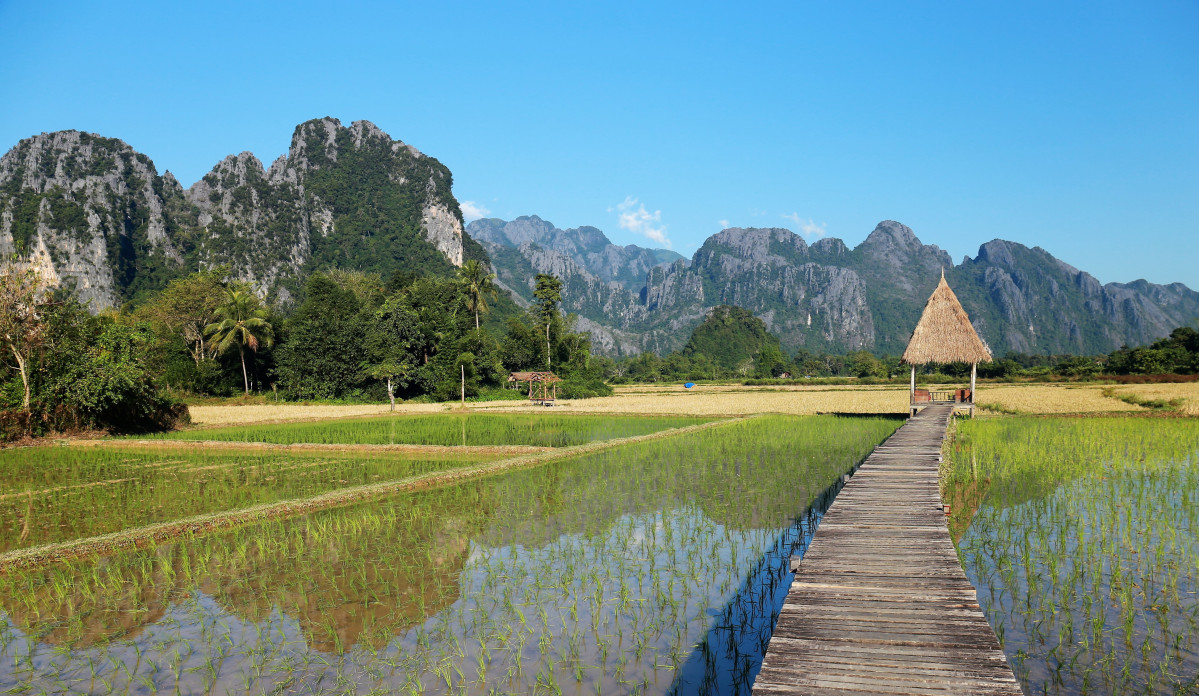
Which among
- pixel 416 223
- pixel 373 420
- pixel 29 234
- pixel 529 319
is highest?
pixel 416 223

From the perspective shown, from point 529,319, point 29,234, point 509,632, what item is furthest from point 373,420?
point 29,234

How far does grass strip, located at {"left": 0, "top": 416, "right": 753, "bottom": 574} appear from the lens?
7.51m

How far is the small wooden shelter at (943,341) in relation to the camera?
23.4 m

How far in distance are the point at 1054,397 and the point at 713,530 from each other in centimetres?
3119

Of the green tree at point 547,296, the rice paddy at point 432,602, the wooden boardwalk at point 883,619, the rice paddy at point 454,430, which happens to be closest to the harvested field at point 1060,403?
the rice paddy at point 454,430

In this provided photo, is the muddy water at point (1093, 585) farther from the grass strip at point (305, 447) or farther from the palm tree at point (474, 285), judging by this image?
the palm tree at point (474, 285)

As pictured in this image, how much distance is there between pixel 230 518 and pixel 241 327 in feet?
123

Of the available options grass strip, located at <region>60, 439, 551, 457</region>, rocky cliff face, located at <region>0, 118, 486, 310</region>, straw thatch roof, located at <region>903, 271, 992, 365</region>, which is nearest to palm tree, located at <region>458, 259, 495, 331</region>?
grass strip, located at <region>60, 439, 551, 457</region>

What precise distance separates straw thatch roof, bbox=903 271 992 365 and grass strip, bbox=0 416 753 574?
15.6 meters

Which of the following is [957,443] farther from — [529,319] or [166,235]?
[166,235]

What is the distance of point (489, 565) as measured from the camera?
23.5ft

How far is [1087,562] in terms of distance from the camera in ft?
22.5

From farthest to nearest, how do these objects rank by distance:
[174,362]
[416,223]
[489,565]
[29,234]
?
[416,223]
[29,234]
[174,362]
[489,565]

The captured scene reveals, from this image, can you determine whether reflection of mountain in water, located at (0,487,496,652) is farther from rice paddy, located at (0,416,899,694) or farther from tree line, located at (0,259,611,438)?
tree line, located at (0,259,611,438)
